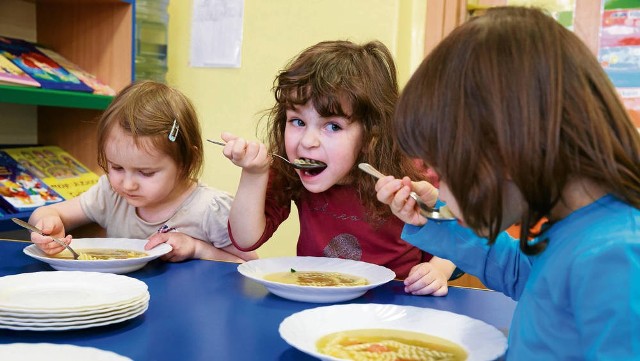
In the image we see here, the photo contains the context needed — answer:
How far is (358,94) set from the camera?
134 cm

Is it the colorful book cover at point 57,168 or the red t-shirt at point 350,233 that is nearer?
the red t-shirt at point 350,233

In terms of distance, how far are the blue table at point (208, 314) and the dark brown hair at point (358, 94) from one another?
34cm

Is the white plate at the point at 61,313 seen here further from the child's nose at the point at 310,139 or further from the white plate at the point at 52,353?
the child's nose at the point at 310,139

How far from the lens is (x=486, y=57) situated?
64 centimetres

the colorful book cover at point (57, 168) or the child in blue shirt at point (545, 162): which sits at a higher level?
the child in blue shirt at point (545, 162)

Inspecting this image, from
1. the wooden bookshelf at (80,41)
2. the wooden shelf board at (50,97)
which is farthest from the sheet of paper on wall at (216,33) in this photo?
the wooden shelf board at (50,97)

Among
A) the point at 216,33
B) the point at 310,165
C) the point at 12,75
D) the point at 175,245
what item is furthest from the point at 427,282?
the point at 216,33

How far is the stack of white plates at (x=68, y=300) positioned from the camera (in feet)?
2.50

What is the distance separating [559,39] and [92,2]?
2.03 metres

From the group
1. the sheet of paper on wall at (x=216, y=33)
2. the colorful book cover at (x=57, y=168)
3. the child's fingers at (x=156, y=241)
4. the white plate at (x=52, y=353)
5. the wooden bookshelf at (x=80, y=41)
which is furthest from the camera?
the sheet of paper on wall at (x=216, y=33)

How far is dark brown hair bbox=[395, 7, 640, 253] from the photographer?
61 centimetres

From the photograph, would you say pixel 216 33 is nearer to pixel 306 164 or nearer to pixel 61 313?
pixel 306 164

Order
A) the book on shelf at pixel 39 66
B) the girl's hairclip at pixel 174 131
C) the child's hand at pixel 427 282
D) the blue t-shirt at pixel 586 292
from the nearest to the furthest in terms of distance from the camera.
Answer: the blue t-shirt at pixel 586 292, the child's hand at pixel 427 282, the girl's hairclip at pixel 174 131, the book on shelf at pixel 39 66

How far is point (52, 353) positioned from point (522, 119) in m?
0.55
